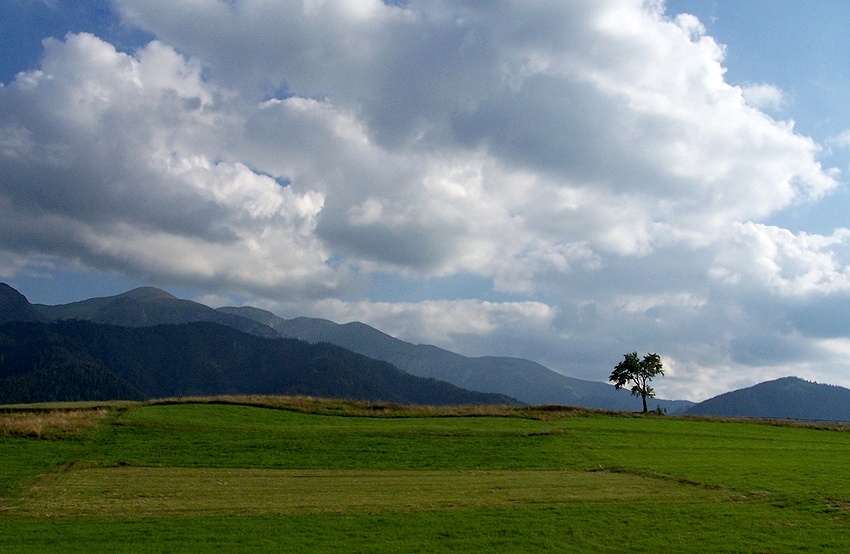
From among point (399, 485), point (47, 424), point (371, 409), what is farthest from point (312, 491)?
point (371, 409)

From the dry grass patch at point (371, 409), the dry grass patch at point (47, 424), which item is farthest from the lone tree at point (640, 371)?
the dry grass patch at point (47, 424)

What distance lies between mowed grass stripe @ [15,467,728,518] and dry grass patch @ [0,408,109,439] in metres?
13.4

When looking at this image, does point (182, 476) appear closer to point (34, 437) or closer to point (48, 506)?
point (48, 506)

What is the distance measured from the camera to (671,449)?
52.1m

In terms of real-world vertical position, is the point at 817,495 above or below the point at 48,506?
above

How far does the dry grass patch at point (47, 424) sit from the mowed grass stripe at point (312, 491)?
13444mm

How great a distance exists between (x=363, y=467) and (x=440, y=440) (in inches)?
456

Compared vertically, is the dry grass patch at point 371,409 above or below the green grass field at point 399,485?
above

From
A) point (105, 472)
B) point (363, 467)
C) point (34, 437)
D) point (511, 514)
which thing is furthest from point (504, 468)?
point (34, 437)

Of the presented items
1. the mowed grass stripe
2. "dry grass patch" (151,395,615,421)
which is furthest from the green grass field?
"dry grass patch" (151,395,615,421)

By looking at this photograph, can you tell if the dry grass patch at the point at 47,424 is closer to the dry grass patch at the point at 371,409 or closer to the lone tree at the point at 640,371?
the dry grass patch at the point at 371,409

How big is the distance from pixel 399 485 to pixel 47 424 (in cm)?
3242

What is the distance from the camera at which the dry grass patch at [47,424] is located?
46844 mm

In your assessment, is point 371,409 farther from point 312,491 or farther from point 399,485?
point 312,491
